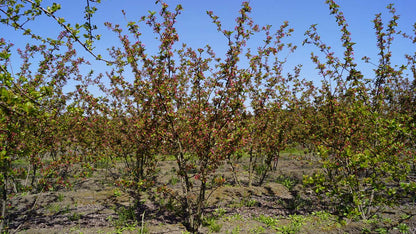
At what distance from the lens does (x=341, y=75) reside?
6777mm

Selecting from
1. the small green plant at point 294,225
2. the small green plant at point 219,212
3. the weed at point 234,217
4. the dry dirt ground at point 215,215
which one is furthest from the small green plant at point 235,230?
the small green plant at point 294,225

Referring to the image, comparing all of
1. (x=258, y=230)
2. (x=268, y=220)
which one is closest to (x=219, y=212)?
(x=268, y=220)

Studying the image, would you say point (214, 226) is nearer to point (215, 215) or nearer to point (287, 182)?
point (215, 215)

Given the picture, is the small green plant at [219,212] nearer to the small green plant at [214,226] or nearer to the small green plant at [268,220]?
the small green plant at [214,226]

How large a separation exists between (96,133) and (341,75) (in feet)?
25.9

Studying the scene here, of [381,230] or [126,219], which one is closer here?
[381,230]

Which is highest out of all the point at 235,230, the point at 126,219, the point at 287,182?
the point at 287,182

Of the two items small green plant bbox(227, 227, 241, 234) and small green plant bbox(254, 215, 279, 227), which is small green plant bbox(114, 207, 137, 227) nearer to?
small green plant bbox(227, 227, 241, 234)

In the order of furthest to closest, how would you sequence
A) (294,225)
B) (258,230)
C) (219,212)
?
(219,212)
(294,225)
(258,230)

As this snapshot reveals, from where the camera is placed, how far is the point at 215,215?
7484 mm

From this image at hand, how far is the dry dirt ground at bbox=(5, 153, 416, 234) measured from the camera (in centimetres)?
633

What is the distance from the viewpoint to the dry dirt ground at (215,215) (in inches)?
249

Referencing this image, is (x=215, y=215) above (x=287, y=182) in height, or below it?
below

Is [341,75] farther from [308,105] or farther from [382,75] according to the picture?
[308,105]
